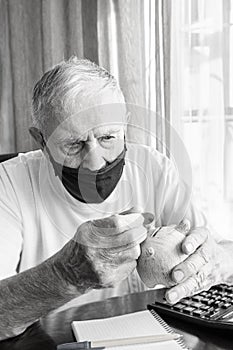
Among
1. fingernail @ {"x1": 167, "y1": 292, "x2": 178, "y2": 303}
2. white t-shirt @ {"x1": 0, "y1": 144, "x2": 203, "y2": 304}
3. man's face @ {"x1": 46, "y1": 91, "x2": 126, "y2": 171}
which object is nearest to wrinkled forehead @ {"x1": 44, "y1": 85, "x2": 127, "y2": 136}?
man's face @ {"x1": 46, "y1": 91, "x2": 126, "y2": 171}

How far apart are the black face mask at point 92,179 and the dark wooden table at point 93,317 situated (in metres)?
0.24

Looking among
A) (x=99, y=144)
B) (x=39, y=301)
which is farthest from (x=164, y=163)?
(x=39, y=301)

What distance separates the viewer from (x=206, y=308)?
1189 millimetres

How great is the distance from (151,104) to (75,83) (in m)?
1.28

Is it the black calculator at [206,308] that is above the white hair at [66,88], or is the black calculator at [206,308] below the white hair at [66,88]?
below

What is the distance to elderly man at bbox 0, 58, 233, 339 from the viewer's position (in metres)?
1.03

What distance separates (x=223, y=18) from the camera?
7.59 feet

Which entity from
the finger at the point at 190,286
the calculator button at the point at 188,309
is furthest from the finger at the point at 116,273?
the calculator button at the point at 188,309

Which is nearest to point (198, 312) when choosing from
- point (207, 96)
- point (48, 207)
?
point (48, 207)

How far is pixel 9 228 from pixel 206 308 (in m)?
0.51

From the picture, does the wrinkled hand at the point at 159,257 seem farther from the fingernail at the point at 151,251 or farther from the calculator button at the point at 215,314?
the calculator button at the point at 215,314

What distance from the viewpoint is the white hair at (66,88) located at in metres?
1.28

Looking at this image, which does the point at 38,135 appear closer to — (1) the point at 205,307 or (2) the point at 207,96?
(1) the point at 205,307

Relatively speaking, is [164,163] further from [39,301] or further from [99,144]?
[39,301]
